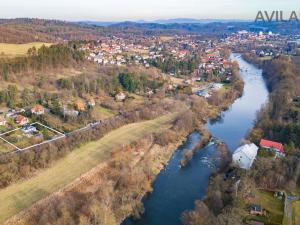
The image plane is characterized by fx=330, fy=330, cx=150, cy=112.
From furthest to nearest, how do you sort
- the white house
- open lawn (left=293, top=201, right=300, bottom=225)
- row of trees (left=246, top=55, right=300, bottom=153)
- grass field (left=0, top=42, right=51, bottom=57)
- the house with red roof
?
1. grass field (left=0, top=42, right=51, bottom=57)
2. row of trees (left=246, top=55, right=300, bottom=153)
3. the house with red roof
4. the white house
5. open lawn (left=293, top=201, right=300, bottom=225)

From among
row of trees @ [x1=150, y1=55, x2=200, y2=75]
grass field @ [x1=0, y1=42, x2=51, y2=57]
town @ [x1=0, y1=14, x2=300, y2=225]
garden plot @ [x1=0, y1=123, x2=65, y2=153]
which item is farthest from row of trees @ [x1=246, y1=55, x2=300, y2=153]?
grass field @ [x1=0, y1=42, x2=51, y2=57]

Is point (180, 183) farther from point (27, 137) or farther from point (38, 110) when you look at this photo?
point (38, 110)

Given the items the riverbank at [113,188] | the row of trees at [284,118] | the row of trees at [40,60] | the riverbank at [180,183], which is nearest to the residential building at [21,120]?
the riverbank at [113,188]

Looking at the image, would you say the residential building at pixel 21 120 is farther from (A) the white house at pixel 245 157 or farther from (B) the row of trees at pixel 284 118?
(B) the row of trees at pixel 284 118

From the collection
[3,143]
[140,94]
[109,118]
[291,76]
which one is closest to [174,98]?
[140,94]

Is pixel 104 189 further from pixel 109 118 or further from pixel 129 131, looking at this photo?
pixel 109 118

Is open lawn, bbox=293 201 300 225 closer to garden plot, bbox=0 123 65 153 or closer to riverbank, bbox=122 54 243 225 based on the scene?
riverbank, bbox=122 54 243 225
